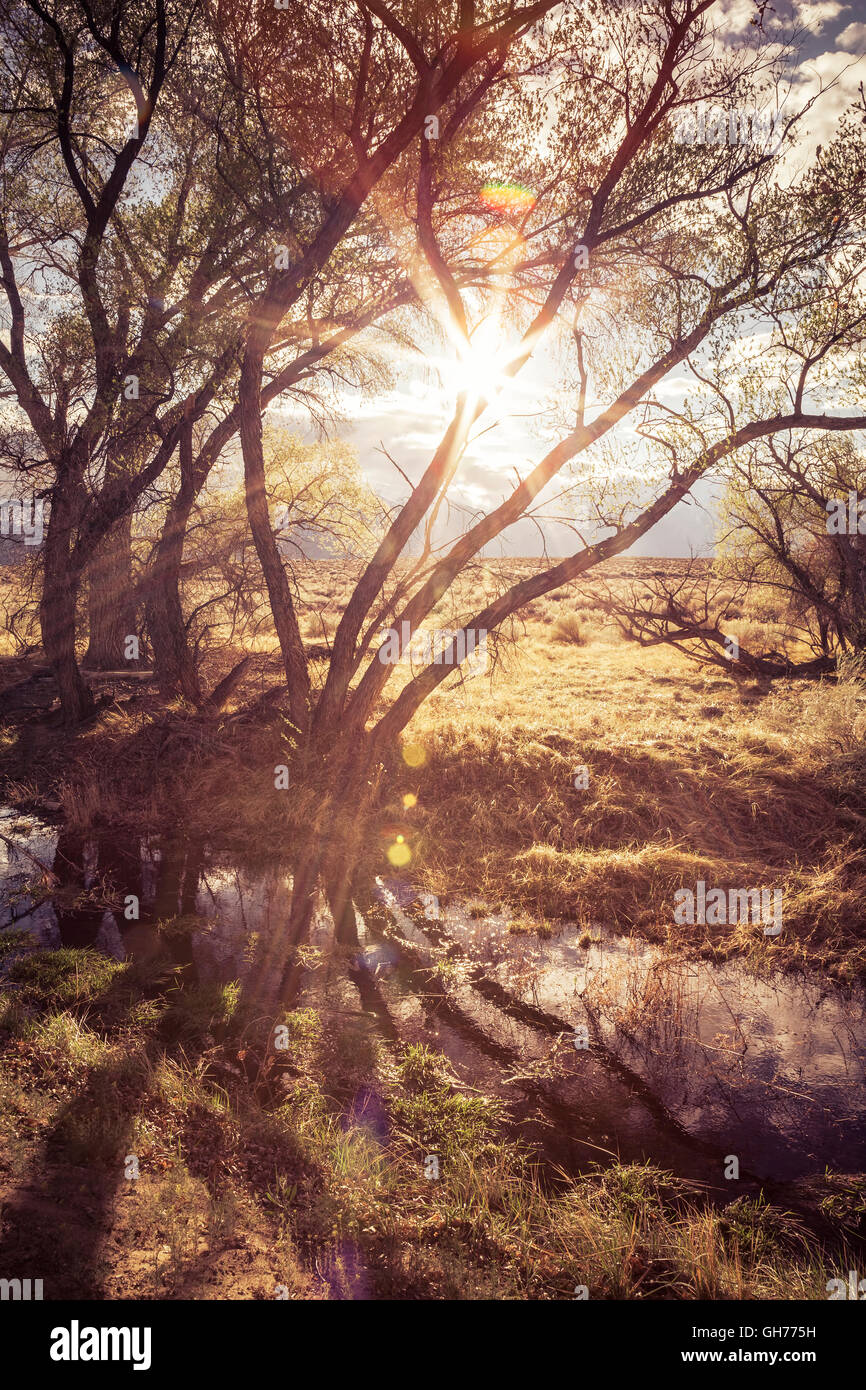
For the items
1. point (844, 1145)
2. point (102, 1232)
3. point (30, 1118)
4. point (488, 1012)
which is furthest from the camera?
point (488, 1012)

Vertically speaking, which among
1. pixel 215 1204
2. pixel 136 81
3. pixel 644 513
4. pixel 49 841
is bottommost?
pixel 215 1204

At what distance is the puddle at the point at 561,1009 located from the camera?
495 centimetres

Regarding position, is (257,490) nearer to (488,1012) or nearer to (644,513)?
(644,513)

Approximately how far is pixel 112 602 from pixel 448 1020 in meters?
14.0

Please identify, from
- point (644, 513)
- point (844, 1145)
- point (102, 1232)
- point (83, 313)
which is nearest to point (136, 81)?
point (83, 313)

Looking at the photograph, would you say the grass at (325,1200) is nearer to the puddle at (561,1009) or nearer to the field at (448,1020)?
the field at (448,1020)

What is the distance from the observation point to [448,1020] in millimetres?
6262

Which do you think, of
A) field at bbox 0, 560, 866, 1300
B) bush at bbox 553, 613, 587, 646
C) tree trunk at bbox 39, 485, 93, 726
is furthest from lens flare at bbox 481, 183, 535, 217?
bush at bbox 553, 613, 587, 646

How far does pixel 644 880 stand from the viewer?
8.66 m

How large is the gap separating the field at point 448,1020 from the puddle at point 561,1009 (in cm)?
3

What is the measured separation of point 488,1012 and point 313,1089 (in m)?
1.80

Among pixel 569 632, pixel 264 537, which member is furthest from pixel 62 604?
pixel 569 632

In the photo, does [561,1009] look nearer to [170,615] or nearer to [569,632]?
[170,615]

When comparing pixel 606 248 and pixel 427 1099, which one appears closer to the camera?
pixel 427 1099
